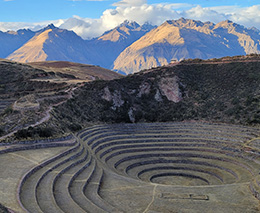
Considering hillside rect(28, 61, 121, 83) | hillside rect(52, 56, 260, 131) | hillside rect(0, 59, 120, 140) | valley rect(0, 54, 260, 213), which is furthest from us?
hillside rect(28, 61, 121, 83)

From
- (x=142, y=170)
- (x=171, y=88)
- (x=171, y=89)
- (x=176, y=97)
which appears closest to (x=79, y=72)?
(x=171, y=88)

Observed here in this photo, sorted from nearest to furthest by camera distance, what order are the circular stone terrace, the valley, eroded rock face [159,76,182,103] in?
the circular stone terrace, the valley, eroded rock face [159,76,182,103]

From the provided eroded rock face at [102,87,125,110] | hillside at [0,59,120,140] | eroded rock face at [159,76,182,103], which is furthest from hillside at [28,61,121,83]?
eroded rock face at [159,76,182,103]

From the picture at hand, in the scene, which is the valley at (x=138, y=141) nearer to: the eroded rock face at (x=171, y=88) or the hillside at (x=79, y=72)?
the eroded rock face at (x=171, y=88)

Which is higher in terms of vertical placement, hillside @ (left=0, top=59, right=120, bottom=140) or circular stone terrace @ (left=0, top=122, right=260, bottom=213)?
hillside @ (left=0, top=59, right=120, bottom=140)

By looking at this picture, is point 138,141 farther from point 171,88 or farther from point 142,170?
point 171,88

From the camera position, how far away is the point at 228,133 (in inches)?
2079

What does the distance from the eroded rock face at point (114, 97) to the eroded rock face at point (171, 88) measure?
11679 mm

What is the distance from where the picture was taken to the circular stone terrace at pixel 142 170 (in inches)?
1085

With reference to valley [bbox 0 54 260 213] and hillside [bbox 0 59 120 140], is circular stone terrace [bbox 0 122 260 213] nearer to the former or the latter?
valley [bbox 0 54 260 213]

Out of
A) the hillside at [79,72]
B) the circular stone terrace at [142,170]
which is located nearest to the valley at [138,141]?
the circular stone terrace at [142,170]

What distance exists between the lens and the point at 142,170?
142 feet

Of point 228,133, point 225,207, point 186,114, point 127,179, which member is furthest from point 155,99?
point 225,207

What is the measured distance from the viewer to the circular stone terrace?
2755 centimetres
